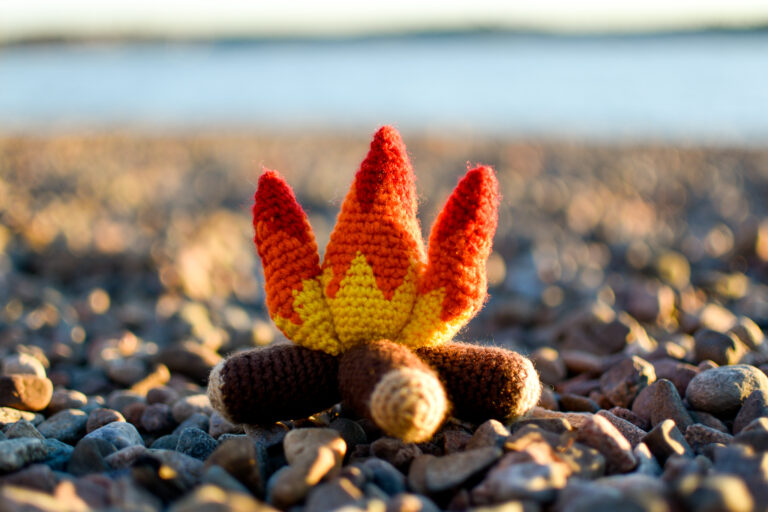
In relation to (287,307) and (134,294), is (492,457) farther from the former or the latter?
(134,294)

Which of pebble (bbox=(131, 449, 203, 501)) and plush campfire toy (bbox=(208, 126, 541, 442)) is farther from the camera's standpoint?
plush campfire toy (bbox=(208, 126, 541, 442))

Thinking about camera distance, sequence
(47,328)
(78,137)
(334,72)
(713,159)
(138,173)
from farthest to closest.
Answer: (334,72), (78,137), (713,159), (138,173), (47,328)

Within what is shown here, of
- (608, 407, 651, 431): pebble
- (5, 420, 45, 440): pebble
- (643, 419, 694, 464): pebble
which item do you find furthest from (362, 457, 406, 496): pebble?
(5, 420, 45, 440): pebble

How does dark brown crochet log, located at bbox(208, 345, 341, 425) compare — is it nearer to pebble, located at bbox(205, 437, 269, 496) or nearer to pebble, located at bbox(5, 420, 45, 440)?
pebble, located at bbox(205, 437, 269, 496)

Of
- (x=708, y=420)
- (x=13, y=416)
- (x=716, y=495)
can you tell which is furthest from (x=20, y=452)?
(x=708, y=420)

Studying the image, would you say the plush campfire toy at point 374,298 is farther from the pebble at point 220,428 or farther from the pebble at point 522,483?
the pebble at point 522,483

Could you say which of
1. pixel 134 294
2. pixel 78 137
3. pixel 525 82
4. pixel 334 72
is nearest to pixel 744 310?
pixel 134 294
